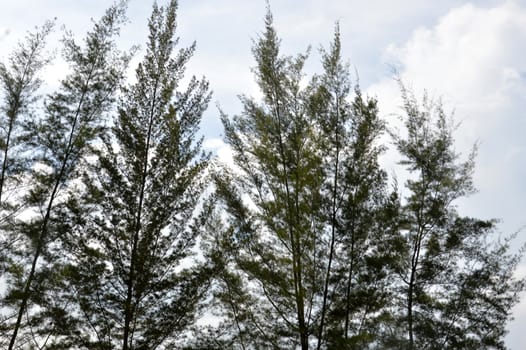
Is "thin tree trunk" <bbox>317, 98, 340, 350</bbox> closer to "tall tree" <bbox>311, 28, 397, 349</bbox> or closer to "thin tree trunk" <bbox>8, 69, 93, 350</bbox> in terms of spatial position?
"tall tree" <bbox>311, 28, 397, 349</bbox>

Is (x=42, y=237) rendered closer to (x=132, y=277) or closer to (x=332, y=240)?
(x=132, y=277)

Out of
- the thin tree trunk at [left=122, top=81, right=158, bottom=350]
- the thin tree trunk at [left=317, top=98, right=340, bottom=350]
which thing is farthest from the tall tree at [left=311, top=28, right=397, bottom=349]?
the thin tree trunk at [left=122, top=81, right=158, bottom=350]

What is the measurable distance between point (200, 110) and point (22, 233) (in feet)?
11.5

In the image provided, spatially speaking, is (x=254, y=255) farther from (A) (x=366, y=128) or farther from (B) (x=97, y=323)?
(A) (x=366, y=128)

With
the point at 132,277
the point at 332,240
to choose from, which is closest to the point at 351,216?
the point at 332,240

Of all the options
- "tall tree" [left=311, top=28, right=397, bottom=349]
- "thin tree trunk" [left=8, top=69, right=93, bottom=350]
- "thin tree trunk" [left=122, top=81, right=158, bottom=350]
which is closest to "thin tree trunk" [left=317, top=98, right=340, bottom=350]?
"tall tree" [left=311, top=28, right=397, bottom=349]

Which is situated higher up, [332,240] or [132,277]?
[332,240]

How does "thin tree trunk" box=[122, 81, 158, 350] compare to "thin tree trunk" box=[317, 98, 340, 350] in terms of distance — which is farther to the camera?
"thin tree trunk" box=[317, 98, 340, 350]

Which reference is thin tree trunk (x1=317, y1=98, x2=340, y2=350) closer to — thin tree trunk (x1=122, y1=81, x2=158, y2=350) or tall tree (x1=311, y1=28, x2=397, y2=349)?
tall tree (x1=311, y1=28, x2=397, y2=349)

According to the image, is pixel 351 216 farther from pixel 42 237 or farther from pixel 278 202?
pixel 42 237

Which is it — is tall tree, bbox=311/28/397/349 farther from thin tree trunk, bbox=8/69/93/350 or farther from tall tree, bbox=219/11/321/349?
thin tree trunk, bbox=8/69/93/350

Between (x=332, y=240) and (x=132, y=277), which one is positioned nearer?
(x=132, y=277)

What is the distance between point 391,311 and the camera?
8.32 meters

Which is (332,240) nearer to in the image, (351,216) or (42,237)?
(351,216)
